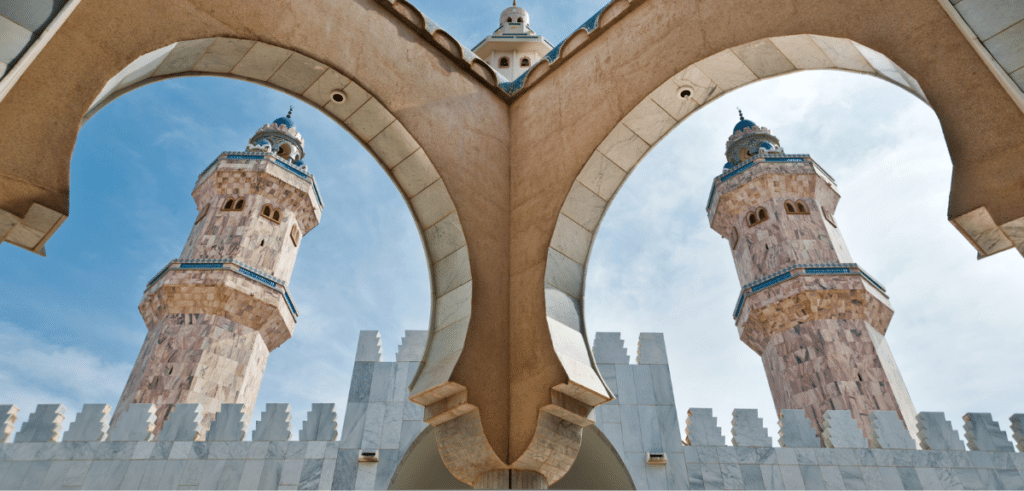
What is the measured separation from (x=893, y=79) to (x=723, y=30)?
1241 millimetres

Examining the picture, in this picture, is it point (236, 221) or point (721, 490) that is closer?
point (721, 490)

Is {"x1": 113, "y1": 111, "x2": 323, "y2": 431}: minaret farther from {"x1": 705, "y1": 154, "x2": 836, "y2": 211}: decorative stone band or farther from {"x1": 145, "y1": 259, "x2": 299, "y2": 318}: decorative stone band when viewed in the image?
{"x1": 705, "y1": 154, "x2": 836, "y2": 211}: decorative stone band

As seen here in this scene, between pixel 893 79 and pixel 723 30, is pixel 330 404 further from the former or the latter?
pixel 893 79

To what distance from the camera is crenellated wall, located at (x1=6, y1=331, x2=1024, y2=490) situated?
393 inches

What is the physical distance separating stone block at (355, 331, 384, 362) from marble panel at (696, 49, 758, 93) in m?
8.20

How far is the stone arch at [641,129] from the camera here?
14.9 ft

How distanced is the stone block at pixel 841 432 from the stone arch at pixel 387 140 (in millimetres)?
9011

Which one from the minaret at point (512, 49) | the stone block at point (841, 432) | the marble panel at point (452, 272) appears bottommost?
the marble panel at point (452, 272)

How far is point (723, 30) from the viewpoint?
4.70 m

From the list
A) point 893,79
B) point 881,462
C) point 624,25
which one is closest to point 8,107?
point 624,25

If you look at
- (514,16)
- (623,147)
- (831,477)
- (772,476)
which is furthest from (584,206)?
(514,16)

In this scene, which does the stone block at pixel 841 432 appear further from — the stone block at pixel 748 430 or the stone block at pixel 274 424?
the stone block at pixel 274 424

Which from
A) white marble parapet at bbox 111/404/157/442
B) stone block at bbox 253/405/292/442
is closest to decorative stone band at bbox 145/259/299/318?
white marble parapet at bbox 111/404/157/442

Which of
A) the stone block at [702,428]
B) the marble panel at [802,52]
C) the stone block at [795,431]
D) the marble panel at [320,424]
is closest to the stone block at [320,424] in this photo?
the marble panel at [320,424]
